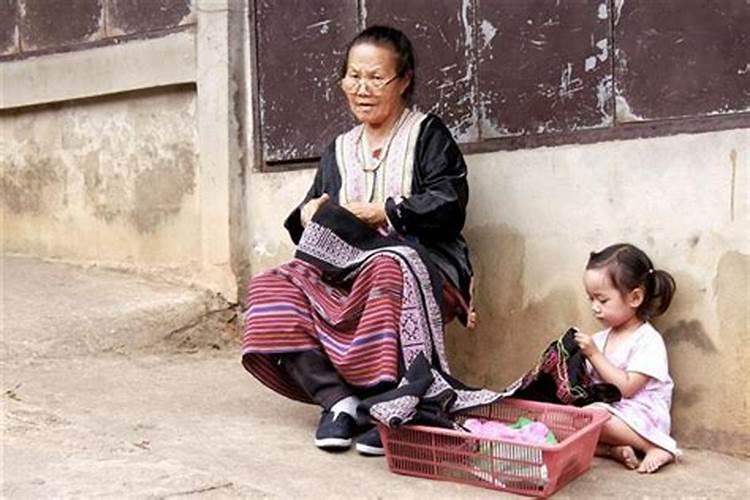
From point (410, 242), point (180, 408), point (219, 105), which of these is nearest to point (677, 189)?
point (410, 242)

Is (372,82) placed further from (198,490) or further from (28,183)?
(28,183)

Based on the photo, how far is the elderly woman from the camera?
304cm

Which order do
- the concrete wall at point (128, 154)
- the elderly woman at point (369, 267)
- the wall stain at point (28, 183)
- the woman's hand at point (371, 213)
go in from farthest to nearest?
the wall stain at point (28, 183) → the concrete wall at point (128, 154) → the woman's hand at point (371, 213) → the elderly woman at point (369, 267)

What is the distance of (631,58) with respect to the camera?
3.25 metres

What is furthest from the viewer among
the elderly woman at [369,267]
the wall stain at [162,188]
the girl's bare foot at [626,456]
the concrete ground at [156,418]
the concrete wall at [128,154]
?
the wall stain at [162,188]

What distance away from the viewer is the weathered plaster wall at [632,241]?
3.01m

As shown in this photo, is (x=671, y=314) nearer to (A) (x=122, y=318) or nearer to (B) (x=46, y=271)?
(A) (x=122, y=318)

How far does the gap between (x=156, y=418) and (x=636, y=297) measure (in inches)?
58.6

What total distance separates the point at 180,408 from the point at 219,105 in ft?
5.03

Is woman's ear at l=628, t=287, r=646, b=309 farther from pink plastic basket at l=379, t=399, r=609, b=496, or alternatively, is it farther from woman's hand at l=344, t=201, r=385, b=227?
woman's hand at l=344, t=201, r=385, b=227

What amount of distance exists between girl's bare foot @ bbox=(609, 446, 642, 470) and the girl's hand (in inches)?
10.6

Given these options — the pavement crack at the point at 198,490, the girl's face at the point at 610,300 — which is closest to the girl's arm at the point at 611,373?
the girl's face at the point at 610,300

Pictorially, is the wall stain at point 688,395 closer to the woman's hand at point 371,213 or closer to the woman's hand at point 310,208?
the woman's hand at point 371,213

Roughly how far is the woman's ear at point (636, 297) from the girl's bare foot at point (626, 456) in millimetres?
406
